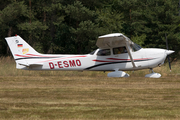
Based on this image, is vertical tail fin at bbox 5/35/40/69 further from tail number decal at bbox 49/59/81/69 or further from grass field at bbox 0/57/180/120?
grass field at bbox 0/57/180/120

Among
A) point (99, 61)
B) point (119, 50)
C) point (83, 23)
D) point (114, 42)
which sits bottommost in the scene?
point (83, 23)

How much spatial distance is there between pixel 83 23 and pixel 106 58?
12648 mm

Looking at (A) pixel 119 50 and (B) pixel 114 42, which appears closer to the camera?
(B) pixel 114 42

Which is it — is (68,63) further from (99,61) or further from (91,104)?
(91,104)

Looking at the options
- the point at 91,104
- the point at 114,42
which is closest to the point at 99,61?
the point at 114,42

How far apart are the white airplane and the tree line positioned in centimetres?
1192

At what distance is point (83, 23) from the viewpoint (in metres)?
27.2

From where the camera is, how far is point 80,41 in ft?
94.2

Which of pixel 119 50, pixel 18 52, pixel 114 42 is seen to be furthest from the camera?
pixel 18 52

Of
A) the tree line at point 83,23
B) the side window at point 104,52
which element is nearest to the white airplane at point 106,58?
the side window at point 104,52

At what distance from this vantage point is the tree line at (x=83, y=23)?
27.6m

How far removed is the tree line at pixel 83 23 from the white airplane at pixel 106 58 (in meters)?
11.9

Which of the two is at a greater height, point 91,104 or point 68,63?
point 91,104

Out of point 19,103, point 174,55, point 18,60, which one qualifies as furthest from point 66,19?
point 19,103
